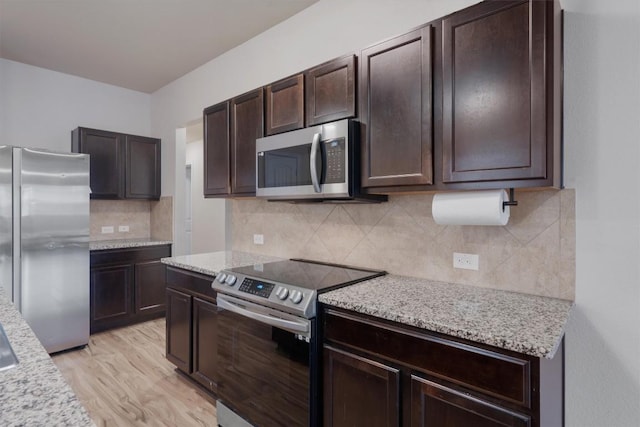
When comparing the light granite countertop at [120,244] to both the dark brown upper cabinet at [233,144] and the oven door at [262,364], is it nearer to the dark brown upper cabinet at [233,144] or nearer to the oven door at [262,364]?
the dark brown upper cabinet at [233,144]

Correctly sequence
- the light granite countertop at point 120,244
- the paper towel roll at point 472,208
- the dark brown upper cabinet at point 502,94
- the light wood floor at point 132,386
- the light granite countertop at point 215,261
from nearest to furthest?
the dark brown upper cabinet at point 502,94, the paper towel roll at point 472,208, the light wood floor at point 132,386, the light granite countertop at point 215,261, the light granite countertop at point 120,244

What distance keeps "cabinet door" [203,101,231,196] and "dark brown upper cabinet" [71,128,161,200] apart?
1.66 metres

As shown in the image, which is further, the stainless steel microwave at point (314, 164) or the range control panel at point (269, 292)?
the stainless steel microwave at point (314, 164)

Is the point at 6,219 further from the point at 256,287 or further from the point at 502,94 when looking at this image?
the point at 502,94

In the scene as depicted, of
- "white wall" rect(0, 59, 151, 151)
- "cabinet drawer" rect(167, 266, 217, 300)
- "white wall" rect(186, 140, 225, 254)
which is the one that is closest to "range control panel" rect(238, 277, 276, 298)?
"cabinet drawer" rect(167, 266, 217, 300)

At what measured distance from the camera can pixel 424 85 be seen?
5.43ft

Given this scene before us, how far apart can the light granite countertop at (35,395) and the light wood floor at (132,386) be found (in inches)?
62.2

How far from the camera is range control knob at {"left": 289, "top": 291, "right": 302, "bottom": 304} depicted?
1665 millimetres

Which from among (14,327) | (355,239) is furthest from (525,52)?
(14,327)

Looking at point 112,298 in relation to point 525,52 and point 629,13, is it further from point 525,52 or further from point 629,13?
point 629,13

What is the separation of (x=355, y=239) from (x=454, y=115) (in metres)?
1.04

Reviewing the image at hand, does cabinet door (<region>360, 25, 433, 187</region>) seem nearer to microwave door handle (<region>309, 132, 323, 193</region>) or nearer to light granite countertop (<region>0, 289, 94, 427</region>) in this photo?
microwave door handle (<region>309, 132, 323, 193</region>)

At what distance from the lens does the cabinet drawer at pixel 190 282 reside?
2326mm

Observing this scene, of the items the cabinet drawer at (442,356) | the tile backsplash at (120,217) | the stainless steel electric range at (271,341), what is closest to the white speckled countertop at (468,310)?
the cabinet drawer at (442,356)
